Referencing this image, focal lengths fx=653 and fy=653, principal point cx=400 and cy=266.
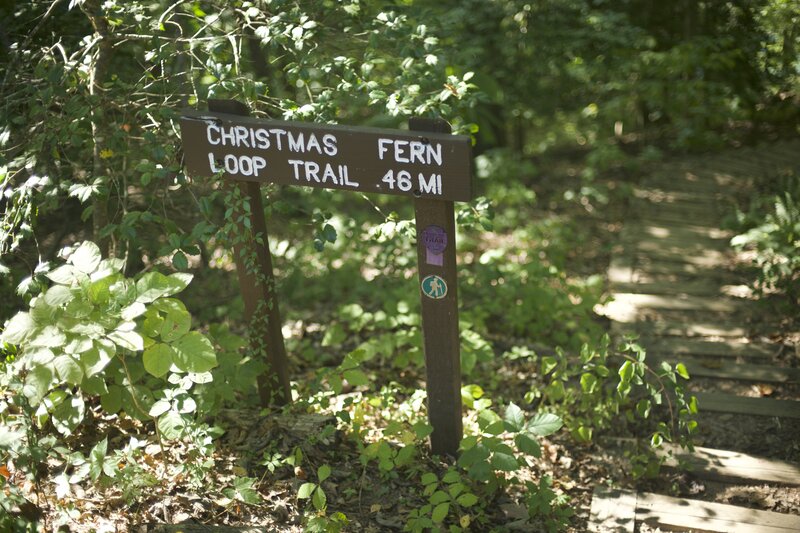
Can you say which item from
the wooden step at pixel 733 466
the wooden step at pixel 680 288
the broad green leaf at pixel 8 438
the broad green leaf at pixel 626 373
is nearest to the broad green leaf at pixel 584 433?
the wooden step at pixel 733 466

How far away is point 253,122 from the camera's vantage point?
3096 millimetres

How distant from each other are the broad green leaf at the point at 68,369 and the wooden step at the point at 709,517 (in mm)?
2820

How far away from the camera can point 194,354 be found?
296cm

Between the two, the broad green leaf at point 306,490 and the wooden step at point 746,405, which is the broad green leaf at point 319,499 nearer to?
the broad green leaf at point 306,490

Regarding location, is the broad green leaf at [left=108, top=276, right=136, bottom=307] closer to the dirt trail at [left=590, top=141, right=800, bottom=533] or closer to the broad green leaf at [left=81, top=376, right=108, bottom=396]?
the broad green leaf at [left=81, top=376, right=108, bottom=396]

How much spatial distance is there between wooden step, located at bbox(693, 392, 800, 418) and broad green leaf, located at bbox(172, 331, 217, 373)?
316 cm

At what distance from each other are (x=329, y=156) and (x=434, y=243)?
63 cm

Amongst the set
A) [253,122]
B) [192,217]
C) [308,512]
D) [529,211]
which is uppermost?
[253,122]

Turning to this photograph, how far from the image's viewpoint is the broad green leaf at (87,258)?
2.97m

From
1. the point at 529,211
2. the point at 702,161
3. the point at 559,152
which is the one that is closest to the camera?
the point at 529,211

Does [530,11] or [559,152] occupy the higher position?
[530,11]

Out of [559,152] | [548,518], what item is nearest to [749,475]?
[548,518]

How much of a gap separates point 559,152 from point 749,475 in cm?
724

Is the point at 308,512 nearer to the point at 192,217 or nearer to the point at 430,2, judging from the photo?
the point at 192,217
